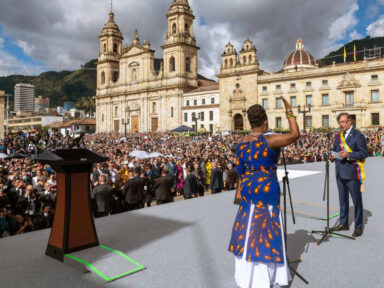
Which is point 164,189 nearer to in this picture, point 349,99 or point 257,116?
point 257,116

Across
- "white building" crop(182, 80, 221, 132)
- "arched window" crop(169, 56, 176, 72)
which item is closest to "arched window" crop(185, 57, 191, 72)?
"arched window" crop(169, 56, 176, 72)

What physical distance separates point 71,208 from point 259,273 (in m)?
2.73

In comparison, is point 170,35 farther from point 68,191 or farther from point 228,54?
point 68,191

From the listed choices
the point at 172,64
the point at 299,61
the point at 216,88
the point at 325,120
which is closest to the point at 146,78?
the point at 172,64

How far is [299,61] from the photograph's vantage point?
2384 inches

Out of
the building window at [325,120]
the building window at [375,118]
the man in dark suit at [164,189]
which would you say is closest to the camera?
the man in dark suit at [164,189]

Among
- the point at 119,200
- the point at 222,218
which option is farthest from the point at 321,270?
the point at 119,200

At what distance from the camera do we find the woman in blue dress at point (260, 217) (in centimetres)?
308

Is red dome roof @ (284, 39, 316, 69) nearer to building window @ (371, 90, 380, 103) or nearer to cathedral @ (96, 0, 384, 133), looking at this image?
cathedral @ (96, 0, 384, 133)

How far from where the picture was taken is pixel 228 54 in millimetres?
49125

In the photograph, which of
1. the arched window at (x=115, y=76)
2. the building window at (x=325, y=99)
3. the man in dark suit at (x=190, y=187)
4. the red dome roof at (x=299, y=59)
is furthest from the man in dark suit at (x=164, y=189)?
Result: the arched window at (x=115, y=76)

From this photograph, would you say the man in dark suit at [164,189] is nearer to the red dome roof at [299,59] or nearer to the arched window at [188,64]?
the arched window at [188,64]

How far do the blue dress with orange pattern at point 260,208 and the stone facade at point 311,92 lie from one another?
4218 centimetres

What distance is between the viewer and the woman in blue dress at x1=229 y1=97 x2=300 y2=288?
308cm
